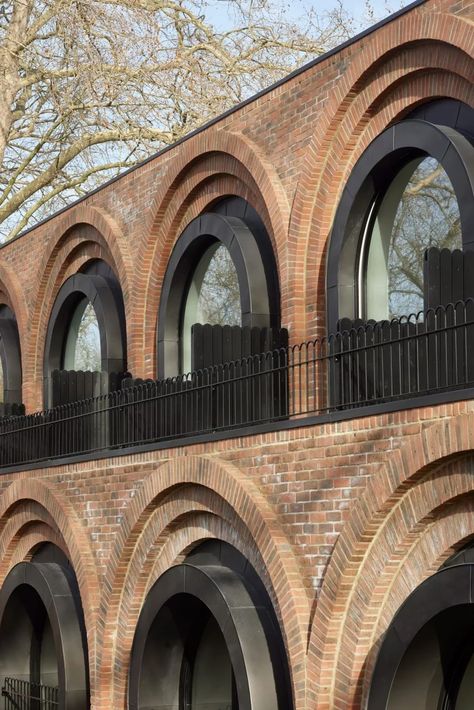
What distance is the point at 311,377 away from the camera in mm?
13273

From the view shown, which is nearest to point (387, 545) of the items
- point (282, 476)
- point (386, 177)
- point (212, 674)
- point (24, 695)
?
point (282, 476)

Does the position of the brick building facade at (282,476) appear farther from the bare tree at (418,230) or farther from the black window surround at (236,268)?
the bare tree at (418,230)

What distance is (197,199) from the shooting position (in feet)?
53.6

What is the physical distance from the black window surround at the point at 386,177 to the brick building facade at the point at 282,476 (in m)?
0.03

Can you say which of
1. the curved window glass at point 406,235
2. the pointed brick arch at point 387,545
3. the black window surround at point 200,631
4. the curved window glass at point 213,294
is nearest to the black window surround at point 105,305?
the curved window glass at point 213,294

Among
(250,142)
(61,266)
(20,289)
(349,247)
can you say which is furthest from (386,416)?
(20,289)

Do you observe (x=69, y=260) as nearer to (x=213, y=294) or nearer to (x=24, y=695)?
(x=213, y=294)

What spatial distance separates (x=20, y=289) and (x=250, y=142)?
725 centimetres

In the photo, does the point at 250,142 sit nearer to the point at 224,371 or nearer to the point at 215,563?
the point at 224,371

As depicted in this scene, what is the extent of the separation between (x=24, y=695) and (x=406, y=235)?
9119 millimetres

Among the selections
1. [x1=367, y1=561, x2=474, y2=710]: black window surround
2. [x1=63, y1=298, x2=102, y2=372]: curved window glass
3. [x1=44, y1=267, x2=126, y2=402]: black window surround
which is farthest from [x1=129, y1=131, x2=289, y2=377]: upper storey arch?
[x1=367, y1=561, x2=474, y2=710]: black window surround

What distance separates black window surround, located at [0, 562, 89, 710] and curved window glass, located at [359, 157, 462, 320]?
5871mm

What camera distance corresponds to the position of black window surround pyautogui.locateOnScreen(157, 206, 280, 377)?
14719 millimetres

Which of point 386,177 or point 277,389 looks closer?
point 386,177
